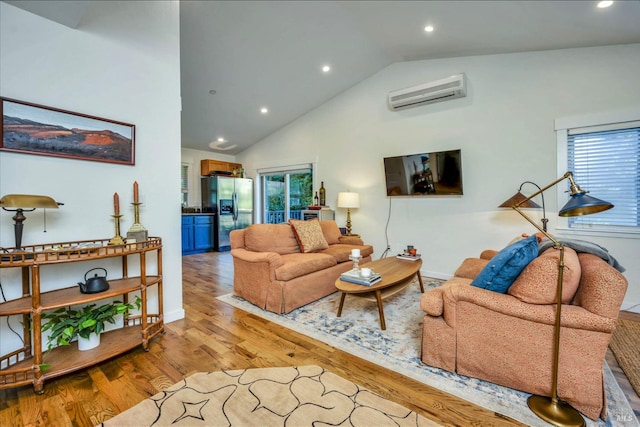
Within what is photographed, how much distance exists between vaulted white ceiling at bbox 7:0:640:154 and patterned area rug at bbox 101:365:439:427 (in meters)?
2.58

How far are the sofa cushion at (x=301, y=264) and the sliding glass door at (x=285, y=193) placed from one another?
8.77 ft

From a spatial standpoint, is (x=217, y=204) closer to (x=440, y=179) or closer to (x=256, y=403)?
(x=440, y=179)

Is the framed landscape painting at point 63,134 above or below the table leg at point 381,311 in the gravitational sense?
above

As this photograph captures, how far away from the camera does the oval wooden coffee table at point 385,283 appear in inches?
96.5

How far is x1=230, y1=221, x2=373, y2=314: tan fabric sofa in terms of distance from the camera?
2881 mm

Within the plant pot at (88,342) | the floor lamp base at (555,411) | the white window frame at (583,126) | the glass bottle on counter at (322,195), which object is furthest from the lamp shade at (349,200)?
the plant pot at (88,342)

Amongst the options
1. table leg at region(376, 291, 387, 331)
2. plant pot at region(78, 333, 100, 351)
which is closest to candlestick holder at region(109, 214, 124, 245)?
plant pot at region(78, 333, 100, 351)

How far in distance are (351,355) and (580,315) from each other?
141 centimetres

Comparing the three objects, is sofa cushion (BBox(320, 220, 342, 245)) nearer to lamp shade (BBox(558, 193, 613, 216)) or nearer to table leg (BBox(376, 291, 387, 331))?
table leg (BBox(376, 291, 387, 331))

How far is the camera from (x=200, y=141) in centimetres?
637

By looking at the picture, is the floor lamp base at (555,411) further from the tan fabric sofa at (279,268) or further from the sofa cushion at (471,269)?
the tan fabric sofa at (279,268)

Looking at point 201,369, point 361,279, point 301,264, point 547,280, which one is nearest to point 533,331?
point 547,280

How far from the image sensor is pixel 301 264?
3.02 meters

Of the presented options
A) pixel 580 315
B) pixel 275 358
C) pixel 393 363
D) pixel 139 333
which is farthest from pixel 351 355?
pixel 139 333
